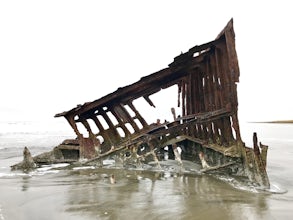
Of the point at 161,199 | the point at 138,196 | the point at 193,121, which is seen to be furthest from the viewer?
the point at 193,121

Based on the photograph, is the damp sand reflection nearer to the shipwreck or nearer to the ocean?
the ocean

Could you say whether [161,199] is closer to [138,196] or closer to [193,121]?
[138,196]

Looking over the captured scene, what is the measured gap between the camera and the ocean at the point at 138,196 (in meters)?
5.17

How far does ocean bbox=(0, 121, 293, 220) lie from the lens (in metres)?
5.17

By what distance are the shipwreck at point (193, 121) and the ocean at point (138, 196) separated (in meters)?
0.64

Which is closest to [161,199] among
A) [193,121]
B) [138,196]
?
[138,196]

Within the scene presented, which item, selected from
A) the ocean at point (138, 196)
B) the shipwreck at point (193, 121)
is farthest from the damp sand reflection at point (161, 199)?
the shipwreck at point (193, 121)

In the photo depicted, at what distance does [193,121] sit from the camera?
345 inches

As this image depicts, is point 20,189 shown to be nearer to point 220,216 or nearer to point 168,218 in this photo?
point 168,218

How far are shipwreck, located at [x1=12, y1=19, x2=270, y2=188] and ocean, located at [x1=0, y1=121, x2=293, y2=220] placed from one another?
2.11 ft

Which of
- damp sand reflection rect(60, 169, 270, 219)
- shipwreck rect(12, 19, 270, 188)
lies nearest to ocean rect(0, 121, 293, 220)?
damp sand reflection rect(60, 169, 270, 219)

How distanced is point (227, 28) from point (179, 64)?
170 cm

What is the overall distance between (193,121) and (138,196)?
3.19 m

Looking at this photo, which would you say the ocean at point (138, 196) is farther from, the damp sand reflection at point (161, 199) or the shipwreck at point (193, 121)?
the shipwreck at point (193, 121)
